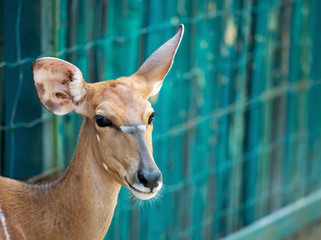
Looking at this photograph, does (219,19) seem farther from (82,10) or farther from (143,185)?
(143,185)

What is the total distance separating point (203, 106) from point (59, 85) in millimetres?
2014

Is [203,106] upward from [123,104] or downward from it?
downward

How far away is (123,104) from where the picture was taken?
9.91ft

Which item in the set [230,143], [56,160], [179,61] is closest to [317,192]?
[230,143]

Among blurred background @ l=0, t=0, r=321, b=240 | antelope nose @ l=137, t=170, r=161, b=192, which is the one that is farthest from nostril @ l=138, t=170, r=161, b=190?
blurred background @ l=0, t=0, r=321, b=240

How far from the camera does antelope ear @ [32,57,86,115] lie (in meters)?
2.99

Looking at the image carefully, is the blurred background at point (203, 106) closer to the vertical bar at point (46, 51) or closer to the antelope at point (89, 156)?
the vertical bar at point (46, 51)

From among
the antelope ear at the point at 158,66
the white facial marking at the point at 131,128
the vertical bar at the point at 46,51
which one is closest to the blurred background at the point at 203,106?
the vertical bar at the point at 46,51

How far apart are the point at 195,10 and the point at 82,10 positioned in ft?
3.53

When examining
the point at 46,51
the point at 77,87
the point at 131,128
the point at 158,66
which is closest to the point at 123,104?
the point at 131,128

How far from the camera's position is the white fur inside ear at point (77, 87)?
305 cm

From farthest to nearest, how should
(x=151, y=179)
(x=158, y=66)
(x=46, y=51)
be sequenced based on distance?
(x=46, y=51) → (x=158, y=66) → (x=151, y=179)

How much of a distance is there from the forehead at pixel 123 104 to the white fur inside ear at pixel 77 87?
0.10 m

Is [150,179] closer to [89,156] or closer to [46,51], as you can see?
[89,156]
